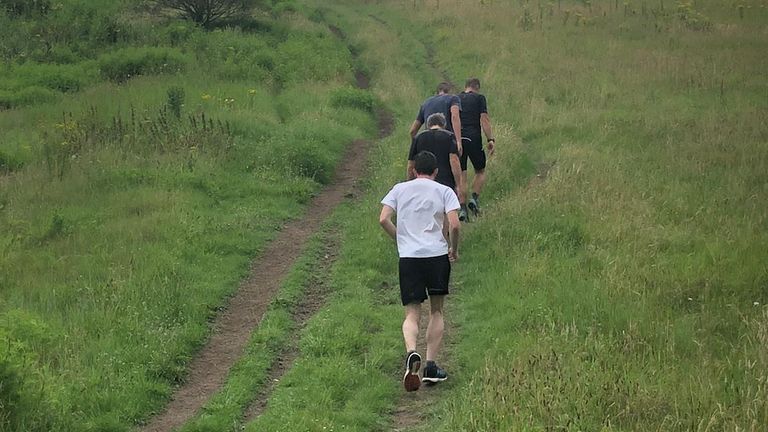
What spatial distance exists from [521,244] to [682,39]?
17799mm

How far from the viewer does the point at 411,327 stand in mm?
7465

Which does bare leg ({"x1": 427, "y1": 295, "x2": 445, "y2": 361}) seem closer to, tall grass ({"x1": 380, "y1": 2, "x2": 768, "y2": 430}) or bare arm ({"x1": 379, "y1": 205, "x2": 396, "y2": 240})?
tall grass ({"x1": 380, "y1": 2, "x2": 768, "y2": 430})

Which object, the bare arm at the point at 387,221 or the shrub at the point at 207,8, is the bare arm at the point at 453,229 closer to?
the bare arm at the point at 387,221

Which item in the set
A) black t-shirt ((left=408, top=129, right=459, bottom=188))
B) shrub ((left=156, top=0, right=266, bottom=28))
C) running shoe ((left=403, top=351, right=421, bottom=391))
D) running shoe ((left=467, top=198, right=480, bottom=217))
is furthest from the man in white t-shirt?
shrub ((left=156, top=0, right=266, bottom=28))

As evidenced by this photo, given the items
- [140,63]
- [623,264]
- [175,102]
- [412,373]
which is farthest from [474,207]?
[140,63]

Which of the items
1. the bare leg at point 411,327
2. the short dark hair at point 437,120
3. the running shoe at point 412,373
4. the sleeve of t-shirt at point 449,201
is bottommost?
the running shoe at point 412,373

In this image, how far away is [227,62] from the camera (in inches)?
835

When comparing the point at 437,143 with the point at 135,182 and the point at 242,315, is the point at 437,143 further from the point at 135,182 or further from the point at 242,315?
the point at 135,182

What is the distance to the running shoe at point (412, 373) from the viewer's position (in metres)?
7.07

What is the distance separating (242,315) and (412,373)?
2.71m

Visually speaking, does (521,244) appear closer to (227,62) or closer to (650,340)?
(650,340)

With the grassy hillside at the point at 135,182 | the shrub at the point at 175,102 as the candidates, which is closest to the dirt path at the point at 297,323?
the grassy hillside at the point at 135,182

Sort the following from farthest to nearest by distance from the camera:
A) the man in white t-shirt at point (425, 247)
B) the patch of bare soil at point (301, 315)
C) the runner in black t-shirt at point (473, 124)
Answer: the runner in black t-shirt at point (473, 124), the man in white t-shirt at point (425, 247), the patch of bare soil at point (301, 315)

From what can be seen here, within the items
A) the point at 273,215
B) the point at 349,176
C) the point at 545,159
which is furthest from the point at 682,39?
the point at 273,215
